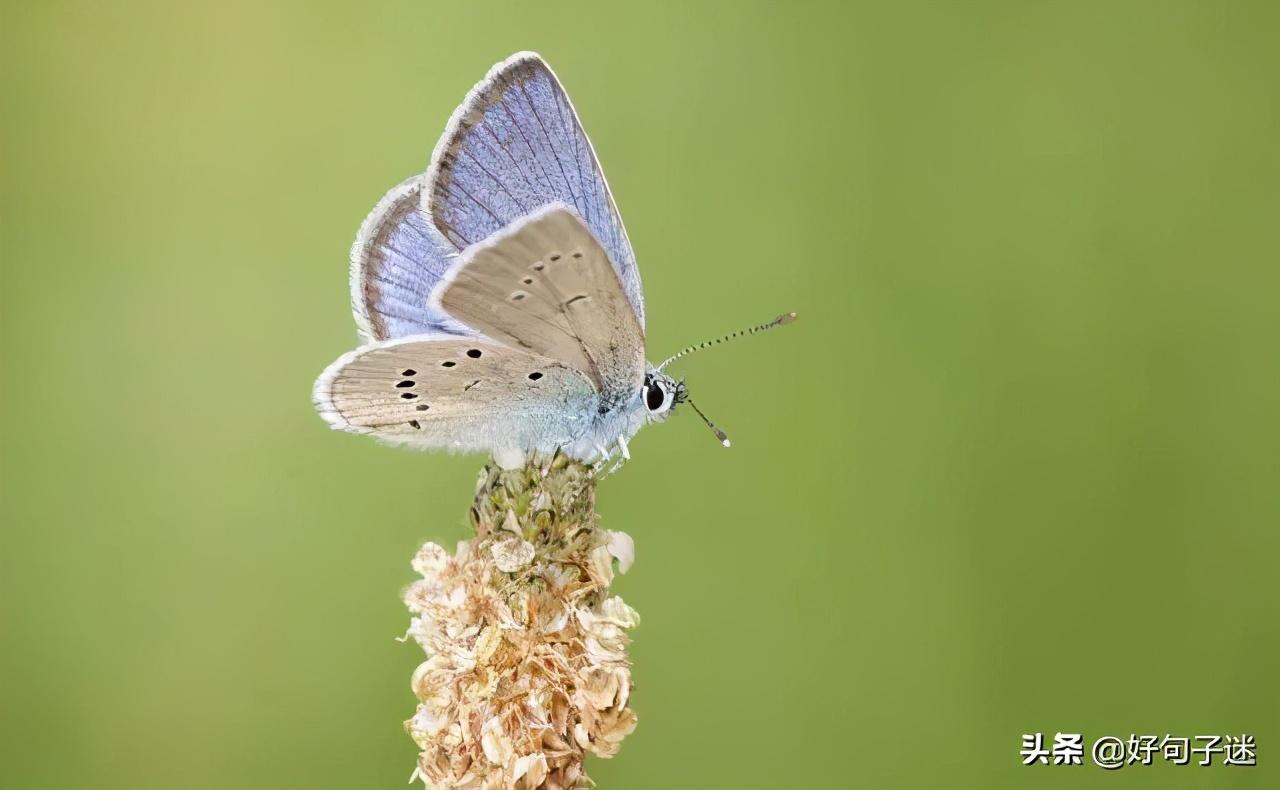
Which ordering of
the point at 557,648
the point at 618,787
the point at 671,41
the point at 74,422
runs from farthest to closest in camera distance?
the point at 671,41
the point at 74,422
the point at 618,787
the point at 557,648

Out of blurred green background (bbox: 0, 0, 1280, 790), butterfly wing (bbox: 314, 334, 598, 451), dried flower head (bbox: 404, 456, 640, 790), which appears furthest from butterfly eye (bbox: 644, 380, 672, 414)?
blurred green background (bbox: 0, 0, 1280, 790)

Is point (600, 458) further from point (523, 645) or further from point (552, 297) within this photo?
point (523, 645)

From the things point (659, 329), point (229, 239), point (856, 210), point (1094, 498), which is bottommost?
point (1094, 498)

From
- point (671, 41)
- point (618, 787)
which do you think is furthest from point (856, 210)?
point (618, 787)

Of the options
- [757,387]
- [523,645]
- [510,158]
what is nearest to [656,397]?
[510,158]

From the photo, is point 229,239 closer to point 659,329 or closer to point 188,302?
point 188,302

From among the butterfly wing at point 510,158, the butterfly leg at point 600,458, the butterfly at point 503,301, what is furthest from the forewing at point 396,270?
the butterfly leg at point 600,458

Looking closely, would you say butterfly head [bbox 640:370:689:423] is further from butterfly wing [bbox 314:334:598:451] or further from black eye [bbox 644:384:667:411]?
butterfly wing [bbox 314:334:598:451]
